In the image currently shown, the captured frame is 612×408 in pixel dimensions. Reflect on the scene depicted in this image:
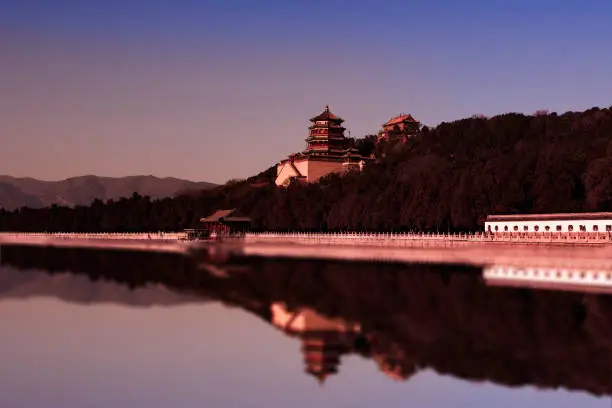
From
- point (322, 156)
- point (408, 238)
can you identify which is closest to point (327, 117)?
point (322, 156)

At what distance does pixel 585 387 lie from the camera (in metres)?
15.5

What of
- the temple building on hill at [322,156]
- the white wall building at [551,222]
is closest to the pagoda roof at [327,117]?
the temple building on hill at [322,156]

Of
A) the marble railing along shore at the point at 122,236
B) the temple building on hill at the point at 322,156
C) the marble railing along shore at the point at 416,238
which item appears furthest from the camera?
the temple building on hill at the point at 322,156

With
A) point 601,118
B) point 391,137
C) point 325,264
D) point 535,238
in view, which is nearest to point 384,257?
point 325,264

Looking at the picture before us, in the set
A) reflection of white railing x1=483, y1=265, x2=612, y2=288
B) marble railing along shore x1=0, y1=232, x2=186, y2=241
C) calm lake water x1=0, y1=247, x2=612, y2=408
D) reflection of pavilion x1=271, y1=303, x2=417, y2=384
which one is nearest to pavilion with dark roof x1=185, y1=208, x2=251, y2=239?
marble railing along shore x1=0, y1=232, x2=186, y2=241

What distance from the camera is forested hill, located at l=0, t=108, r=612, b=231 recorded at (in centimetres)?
5950

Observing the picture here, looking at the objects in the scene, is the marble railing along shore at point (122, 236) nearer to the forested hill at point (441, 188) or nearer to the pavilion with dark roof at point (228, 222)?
the pavilion with dark roof at point (228, 222)

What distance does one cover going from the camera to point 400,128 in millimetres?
112750

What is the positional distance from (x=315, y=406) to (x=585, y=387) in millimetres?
5282

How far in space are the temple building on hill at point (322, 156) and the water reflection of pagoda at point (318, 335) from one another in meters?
74.0

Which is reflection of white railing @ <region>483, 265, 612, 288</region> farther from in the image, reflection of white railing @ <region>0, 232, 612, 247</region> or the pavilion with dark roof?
the pavilion with dark roof

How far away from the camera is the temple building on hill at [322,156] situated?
4050 inches

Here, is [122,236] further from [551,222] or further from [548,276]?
[548,276]

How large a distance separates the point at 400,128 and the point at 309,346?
94622mm
